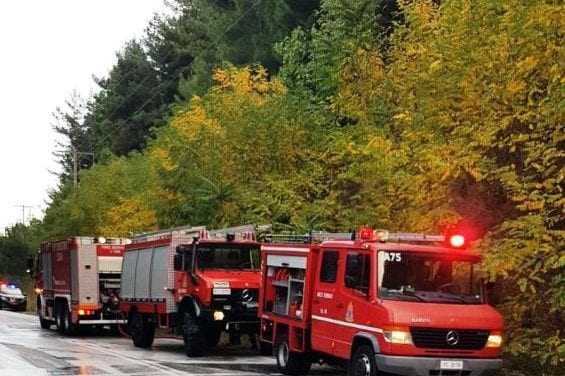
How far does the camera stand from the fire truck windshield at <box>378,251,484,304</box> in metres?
13.5

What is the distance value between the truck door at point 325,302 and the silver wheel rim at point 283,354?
1242mm

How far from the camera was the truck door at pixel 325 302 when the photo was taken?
1480 centimetres

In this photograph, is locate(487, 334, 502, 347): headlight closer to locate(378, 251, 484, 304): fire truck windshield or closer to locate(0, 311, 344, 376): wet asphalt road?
locate(378, 251, 484, 304): fire truck windshield

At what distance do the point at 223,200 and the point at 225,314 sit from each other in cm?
855

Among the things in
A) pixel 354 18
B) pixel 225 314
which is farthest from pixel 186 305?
pixel 354 18

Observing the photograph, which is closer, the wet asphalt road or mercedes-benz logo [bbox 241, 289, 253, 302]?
the wet asphalt road

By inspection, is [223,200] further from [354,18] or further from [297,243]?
[297,243]

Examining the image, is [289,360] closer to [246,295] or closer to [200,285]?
[246,295]

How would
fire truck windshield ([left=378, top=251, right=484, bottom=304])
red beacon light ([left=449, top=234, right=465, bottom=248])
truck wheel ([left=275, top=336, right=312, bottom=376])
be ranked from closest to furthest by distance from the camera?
fire truck windshield ([left=378, top=251, right=484, bottom=304]), red beacon light ([left=449, top=234, right=465, bottom=248]), truck wheel ([left=275, top=336, right=312, bottom=376])

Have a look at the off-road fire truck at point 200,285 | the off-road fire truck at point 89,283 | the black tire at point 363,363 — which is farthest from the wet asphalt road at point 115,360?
the black tire at point 363,363

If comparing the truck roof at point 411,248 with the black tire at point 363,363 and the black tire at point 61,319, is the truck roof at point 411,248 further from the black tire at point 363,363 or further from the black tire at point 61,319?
the black tire at point 61,319

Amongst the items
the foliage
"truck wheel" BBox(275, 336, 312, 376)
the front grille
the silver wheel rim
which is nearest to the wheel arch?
the front grille

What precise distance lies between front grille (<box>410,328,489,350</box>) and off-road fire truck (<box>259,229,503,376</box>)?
0.01 meters

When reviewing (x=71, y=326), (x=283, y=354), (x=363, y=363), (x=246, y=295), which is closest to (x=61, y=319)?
(x=71, y=326)
